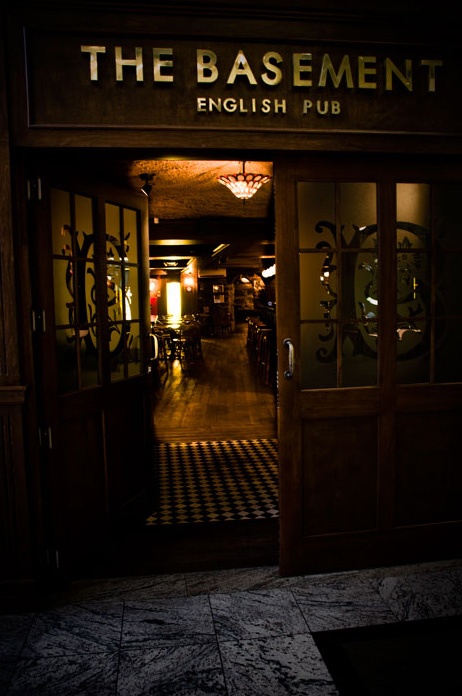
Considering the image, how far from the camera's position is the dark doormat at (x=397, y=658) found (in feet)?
7.59

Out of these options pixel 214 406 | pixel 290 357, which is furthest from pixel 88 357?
pixel 214 406

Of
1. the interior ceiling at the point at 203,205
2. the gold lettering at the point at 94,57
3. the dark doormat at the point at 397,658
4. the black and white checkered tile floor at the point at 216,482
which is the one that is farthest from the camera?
the interior ceiling at the point at 203,205

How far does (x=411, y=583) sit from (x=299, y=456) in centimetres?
97

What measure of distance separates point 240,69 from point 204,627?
118 inches

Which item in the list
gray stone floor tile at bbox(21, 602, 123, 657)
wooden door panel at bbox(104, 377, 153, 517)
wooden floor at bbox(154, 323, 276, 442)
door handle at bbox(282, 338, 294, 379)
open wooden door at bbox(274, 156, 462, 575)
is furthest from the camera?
wooden floor at bbox(154, 323, 276, 442)

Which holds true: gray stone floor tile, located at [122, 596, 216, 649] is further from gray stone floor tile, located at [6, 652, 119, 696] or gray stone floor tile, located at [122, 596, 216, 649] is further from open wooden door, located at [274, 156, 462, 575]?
open wooden door, located at [274, 156, 462, 575]

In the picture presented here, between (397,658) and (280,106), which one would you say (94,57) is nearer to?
(280,106)

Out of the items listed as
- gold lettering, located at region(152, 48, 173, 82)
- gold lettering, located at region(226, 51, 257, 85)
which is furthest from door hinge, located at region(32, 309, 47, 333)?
gold lettering, located at region(226, 51, 257, 85)

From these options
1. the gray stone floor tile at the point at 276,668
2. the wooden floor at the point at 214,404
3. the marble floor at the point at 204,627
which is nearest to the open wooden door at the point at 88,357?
the marble floor at the point at 204,627

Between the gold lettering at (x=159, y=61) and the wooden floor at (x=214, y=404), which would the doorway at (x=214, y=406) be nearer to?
the wooden floor at (x=214, y=404)

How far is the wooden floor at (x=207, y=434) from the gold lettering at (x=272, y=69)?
2907mm

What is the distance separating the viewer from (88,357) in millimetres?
3580

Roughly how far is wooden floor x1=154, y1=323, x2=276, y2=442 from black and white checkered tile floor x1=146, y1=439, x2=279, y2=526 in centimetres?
49

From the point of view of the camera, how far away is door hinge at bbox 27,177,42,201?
304cm
